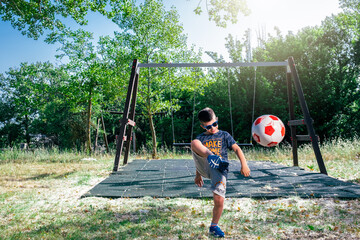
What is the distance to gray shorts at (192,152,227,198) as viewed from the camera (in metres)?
2.80

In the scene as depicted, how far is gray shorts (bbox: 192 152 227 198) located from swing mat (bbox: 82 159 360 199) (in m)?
1.37

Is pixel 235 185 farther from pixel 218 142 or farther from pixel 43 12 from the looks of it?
pixel 43 12

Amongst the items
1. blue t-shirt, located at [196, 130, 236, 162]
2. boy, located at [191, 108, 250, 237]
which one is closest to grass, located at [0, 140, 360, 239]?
boy, located at [191, 108, 250, 237]

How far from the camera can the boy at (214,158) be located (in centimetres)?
279

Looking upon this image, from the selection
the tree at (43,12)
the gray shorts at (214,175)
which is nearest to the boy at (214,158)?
the gray shorts at (214,175)

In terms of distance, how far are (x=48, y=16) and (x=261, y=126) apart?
7.89 m

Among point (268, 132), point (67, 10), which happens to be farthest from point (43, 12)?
point (268, 132)

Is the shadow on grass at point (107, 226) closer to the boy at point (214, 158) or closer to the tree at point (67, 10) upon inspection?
the boy at point (214, 158)

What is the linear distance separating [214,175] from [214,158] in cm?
19

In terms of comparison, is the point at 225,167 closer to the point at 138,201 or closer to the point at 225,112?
the point at 138,201

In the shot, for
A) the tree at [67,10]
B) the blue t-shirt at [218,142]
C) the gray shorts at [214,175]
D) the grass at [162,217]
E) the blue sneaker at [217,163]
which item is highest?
the tree at [67,10]

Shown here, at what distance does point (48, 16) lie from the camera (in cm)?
962

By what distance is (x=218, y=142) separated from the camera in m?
2.95

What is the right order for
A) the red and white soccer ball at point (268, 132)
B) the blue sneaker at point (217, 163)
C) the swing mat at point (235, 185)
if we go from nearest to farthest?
the blue sneaker at point (217, 163), the swing mat at point (235, 185), the red and white soccer ball at point (268, 132)
